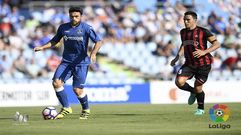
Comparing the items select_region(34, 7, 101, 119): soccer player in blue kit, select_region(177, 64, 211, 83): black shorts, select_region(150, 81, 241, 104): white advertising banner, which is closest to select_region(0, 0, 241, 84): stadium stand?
select_region(150, 81, 241, 104): white advertising banner

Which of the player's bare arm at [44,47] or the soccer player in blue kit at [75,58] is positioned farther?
the player's bare arm at [44,47]

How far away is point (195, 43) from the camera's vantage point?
14695 mm

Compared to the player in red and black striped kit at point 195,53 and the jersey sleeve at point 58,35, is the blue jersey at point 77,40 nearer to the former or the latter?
the jersey sleeve at point 58,35

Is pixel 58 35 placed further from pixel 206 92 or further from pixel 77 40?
pixel 206 92

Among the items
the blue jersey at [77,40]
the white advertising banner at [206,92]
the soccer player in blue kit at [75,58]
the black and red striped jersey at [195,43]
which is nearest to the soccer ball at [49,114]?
the soccer player in blue kit at [75,58]

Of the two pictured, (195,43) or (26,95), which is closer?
(195,43)

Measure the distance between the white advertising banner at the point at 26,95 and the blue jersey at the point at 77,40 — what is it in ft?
29.6

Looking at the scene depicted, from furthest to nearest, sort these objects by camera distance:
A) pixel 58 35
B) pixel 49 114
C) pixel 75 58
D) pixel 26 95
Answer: pixel 26 95, pixel 58 35, pixel 75 58, pixel 49 114

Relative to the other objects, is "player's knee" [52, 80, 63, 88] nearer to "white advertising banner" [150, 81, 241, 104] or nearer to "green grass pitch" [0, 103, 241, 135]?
"green grass pitch" [0, 103, 241, 135]

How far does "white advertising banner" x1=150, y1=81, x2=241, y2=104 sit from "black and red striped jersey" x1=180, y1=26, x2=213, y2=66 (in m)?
8.83

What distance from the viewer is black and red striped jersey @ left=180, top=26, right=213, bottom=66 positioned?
1463 cm

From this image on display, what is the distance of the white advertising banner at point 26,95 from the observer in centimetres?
2284

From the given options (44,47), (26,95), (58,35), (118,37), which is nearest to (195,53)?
(58,35)

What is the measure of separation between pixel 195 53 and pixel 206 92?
965 centimetres
